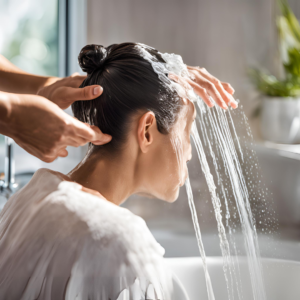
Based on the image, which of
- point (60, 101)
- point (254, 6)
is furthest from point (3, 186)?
point (254, 6)

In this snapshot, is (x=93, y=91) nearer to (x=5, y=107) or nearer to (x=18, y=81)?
(x=5, y=107)

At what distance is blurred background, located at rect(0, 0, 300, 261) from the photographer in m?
1.34

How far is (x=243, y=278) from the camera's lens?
3.74 feet

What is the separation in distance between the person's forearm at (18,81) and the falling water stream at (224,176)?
0.35 m

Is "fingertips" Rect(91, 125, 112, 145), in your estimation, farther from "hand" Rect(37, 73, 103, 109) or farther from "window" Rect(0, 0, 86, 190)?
"window" Rect(0, 0, 86, 190)

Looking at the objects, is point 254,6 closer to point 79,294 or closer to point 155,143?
point 155,143

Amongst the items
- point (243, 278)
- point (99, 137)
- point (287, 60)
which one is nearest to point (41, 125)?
point (99, 137)

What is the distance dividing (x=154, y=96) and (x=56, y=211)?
0.28 meters

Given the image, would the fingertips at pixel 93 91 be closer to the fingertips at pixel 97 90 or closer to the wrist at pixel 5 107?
the fingertips at pixel 97 90

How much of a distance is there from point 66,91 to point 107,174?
0.20 m

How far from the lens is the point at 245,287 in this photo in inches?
45.3

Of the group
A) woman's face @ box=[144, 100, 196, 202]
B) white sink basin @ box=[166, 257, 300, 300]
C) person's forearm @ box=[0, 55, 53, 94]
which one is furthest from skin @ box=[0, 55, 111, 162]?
white sink basin @ box=[166, 257, 300, 300]

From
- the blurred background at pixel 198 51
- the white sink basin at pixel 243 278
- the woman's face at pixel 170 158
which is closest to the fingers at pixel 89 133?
the woman's face at pixel 170 158

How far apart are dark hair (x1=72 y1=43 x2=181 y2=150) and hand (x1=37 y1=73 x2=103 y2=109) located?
0.04 meters
